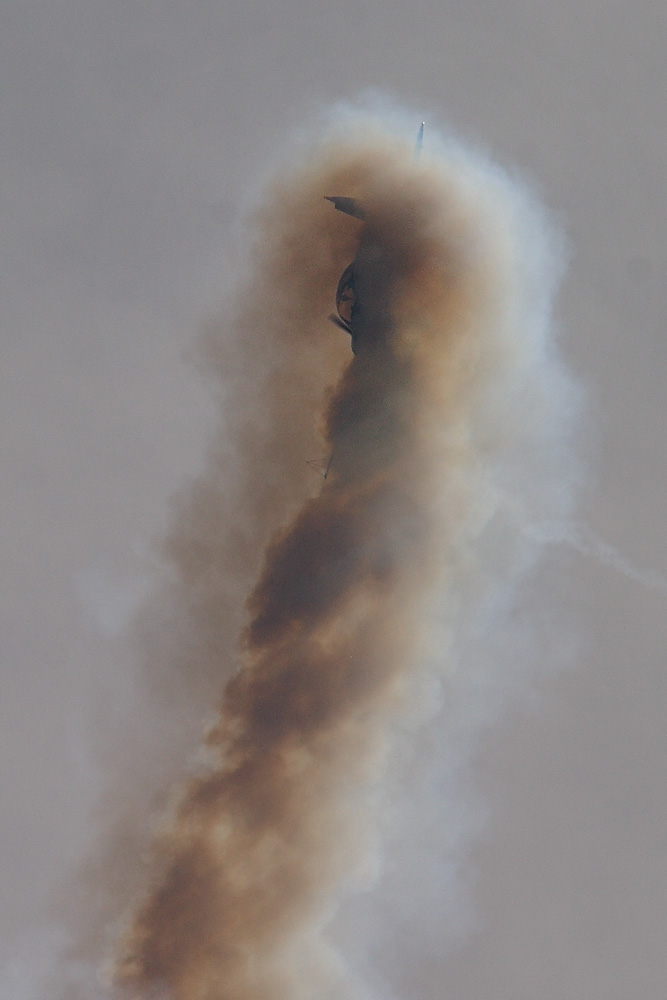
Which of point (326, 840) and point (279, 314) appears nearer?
point (326, 840)

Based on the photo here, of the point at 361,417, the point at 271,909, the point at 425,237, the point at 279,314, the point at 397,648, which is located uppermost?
the point at 279,314

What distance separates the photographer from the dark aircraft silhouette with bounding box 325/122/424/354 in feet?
226

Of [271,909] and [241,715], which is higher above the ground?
[241,715]

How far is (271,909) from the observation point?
68.0 m

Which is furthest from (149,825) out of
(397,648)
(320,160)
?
(320,160)

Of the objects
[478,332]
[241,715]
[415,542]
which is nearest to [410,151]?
[478,332]

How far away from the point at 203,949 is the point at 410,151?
40163mm

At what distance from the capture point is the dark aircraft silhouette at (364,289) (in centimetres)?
6875

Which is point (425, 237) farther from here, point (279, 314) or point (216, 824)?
point (216, 824)

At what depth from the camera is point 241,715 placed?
6831cm

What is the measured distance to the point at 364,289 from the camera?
69312 millimetres

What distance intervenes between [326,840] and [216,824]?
532 cm

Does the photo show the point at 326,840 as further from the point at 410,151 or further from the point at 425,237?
the point at 410,151

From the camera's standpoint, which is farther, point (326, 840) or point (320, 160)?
point (320, 160)
